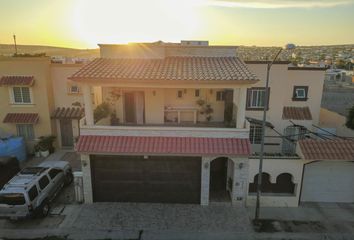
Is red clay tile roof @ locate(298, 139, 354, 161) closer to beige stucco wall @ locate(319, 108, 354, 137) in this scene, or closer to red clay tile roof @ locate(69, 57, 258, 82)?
red clay tile roof @ locate(69, 57, 258, 82)

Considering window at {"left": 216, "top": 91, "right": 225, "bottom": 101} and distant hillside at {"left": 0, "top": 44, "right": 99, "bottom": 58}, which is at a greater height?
distant hillside at {"left": 0, "top": 44, "right": 99, "bottom": 58}

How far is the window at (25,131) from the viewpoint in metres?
19.2

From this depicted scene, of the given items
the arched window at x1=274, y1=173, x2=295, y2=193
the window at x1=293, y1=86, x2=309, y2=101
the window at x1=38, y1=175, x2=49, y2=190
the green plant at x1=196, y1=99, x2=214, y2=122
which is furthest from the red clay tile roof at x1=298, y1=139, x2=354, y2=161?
the window at x1=38, y1=175, x2=49, y2=190

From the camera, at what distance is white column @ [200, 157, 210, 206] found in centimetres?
1232

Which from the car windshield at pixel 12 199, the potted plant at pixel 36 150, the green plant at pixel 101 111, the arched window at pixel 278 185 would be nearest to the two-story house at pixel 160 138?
the green plant at pixel 101 111

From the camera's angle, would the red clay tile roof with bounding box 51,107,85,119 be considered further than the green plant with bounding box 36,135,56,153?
Yes

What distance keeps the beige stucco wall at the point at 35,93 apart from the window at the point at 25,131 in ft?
1.08

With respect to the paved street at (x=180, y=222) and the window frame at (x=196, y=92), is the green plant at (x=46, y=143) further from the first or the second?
the window frame at (x=196, y=92)

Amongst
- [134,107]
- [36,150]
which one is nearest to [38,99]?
[36,150]

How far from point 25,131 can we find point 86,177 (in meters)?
10.2

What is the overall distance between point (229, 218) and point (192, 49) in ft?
33.4

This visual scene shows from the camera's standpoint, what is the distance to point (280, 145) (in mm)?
17234

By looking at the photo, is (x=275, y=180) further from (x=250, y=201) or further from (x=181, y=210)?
(x=181, y=210)

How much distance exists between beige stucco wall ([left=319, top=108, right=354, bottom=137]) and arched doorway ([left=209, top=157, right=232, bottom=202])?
383 inches
